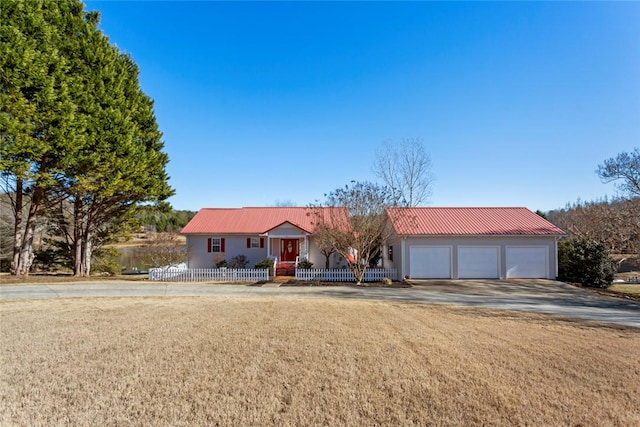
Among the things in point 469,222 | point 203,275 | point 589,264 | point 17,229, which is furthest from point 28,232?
point 589,264

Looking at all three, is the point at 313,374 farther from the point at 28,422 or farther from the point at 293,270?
the point at 293,270

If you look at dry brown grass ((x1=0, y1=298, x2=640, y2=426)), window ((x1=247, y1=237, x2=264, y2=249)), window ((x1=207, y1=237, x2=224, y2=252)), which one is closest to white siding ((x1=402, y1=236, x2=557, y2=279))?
window ((x1=247, y1=237, x2=264, y2=249))

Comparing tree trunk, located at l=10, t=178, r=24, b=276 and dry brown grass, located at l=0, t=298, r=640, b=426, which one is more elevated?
tree trunk, located at l=10, t=178, r=24, b=276

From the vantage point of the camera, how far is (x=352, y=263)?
62.8 ft

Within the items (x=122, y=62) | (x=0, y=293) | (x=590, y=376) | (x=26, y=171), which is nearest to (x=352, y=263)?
(x=590, y=376)

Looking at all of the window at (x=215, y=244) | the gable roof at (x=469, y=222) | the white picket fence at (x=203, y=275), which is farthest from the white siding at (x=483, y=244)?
the window at (x=215, y=244)

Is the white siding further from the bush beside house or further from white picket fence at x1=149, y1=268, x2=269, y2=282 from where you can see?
white picket fence at x1=149, y1=268, x2=269, y2=282

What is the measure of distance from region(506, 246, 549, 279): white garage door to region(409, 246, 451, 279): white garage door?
3.77m

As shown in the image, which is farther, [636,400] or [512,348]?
[512,348]

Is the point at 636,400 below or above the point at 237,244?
below

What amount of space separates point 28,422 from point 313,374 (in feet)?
11.8

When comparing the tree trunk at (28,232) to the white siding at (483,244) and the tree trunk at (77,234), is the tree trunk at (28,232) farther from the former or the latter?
the white siding at (483,244)

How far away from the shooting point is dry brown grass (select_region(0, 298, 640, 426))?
4184mm

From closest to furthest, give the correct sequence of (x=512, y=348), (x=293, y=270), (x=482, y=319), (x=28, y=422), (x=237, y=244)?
1. (x=28, y=422)
2. (x=512, y=348)
3. (x=482, y=319)
4. (x=293, y=270)
5. (x=237, y=244)
